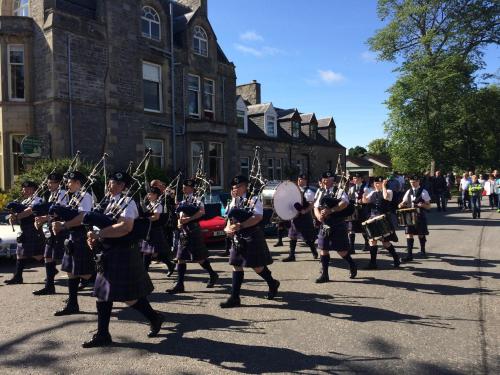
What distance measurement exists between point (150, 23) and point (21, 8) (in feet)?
16.8

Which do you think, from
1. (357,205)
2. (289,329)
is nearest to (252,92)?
(357,205)

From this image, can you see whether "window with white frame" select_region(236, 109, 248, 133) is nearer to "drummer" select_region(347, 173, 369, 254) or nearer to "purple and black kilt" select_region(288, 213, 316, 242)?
"drummer" select_region(347, 173, 369, 254)

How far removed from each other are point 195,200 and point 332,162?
28406mm

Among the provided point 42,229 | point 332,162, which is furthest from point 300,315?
point 332,162

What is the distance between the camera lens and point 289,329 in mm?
4859

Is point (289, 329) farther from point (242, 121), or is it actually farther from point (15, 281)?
point (242, 121)

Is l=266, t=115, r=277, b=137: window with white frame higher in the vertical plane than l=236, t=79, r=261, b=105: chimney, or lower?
lower

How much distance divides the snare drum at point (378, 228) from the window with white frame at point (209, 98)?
14.9 metres

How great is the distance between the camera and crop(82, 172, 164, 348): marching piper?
14.4ft

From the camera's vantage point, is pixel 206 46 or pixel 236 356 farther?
pixel 206 46

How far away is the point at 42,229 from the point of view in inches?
277

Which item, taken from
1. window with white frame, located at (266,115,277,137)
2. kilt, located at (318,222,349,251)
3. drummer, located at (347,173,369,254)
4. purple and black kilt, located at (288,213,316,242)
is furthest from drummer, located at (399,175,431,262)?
window with white frame, located at (266,115,277,137)

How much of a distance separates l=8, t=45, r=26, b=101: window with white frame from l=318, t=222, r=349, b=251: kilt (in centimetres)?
1363

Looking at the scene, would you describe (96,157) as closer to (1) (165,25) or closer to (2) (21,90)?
(2) (21,90)
